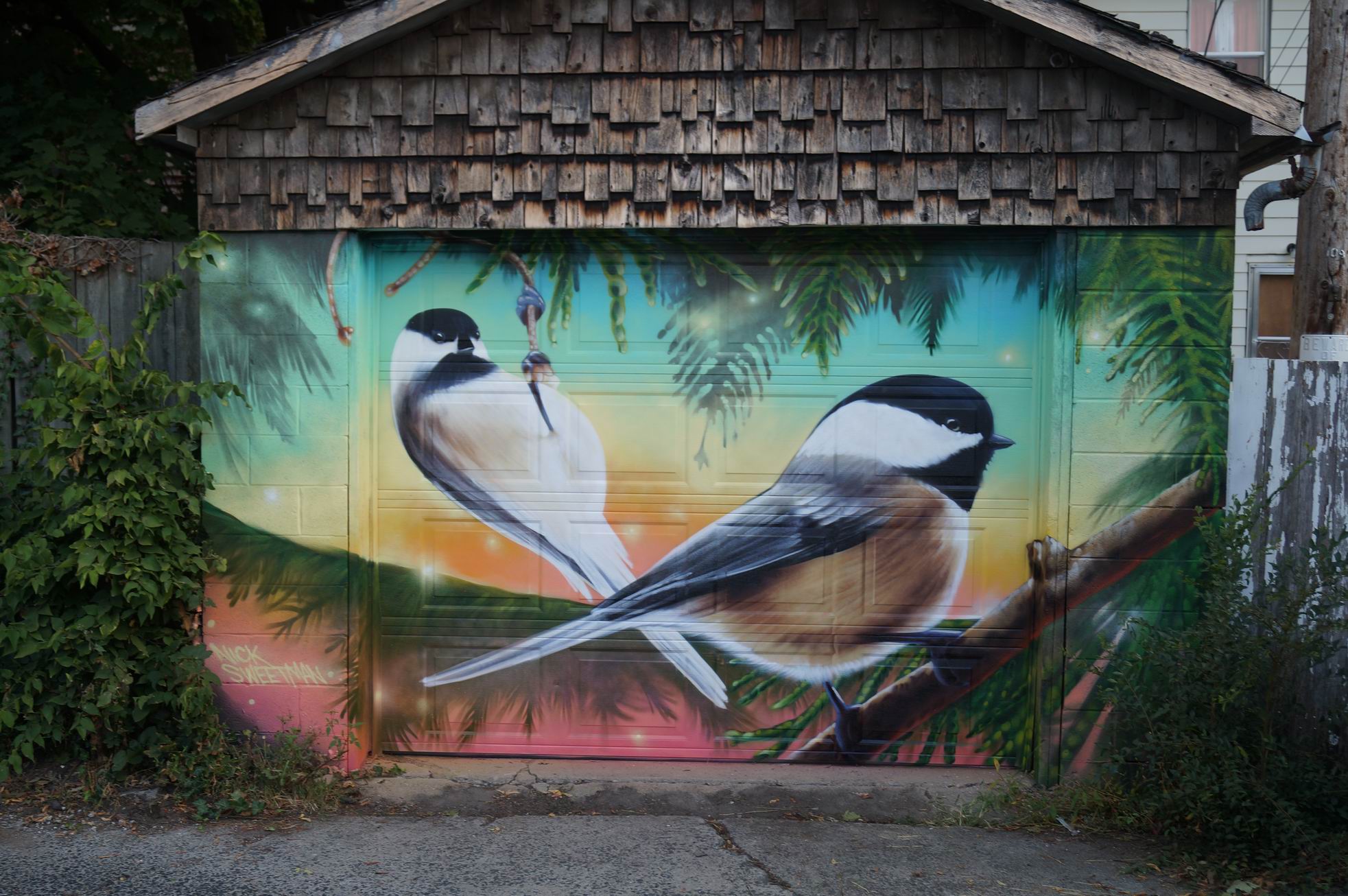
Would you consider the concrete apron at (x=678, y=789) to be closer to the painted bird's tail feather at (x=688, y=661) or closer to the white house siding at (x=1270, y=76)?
the painted bird's tail feather at (x=688, y=661)

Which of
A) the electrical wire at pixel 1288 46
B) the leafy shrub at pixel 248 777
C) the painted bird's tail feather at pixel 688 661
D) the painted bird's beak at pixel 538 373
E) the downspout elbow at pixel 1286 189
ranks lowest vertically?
the leafy shrub at pixel 248 777

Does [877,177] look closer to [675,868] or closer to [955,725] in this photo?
[955,725]

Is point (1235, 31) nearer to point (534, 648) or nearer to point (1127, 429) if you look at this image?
point (1127, 429)

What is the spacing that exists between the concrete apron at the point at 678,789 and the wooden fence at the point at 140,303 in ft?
7.61

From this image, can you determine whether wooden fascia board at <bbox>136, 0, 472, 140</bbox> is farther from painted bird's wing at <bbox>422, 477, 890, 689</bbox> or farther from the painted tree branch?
the painted tree branch

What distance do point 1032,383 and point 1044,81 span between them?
1.42 m

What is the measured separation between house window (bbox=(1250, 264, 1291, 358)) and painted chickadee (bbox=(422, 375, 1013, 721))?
19.2ft

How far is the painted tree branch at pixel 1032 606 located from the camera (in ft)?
16.0

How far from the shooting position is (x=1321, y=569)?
13.5 ft

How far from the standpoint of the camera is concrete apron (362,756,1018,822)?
4.80 m

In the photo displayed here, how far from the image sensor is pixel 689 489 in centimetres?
520

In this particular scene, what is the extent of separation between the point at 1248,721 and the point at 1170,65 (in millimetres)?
2815

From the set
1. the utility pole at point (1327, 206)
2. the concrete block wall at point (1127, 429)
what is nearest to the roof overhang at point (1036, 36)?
Answer: the utility pole at point (1327, 206)

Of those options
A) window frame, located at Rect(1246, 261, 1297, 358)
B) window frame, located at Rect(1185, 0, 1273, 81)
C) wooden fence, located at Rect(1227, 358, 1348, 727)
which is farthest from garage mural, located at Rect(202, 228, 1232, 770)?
window frame, located at Rect(1185, 0, 1273, 81)
